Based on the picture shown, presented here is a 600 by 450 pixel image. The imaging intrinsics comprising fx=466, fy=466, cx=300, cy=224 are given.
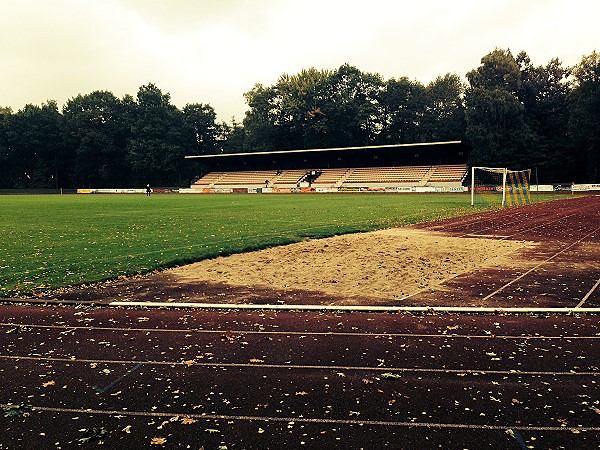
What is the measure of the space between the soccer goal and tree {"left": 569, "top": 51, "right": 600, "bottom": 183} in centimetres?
809

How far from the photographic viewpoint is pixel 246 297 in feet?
23.7

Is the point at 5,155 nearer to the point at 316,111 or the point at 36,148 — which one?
the point at 36,148

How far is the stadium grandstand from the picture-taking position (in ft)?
194

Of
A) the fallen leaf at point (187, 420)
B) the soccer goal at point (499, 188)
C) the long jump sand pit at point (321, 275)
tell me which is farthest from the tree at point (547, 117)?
the fallen leaf at point (187, 420)

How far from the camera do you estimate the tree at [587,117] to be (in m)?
54.8

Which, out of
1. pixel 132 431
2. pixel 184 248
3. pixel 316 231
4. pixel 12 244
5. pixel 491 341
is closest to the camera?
pixel 132 431

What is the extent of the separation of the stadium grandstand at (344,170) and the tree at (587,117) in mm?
13182

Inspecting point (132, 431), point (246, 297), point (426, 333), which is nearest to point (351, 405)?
point (132, 431)

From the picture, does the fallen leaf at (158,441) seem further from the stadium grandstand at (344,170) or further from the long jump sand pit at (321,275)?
the stadium grandstand at (344,170)

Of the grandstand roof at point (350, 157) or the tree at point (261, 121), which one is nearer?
the grandstand roof at point (350, 157)

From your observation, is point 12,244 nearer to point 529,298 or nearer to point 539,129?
point 529,298

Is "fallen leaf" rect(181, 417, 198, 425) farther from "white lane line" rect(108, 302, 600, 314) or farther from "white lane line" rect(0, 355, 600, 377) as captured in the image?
"white lane line" rect(108, 302, 600, 314)

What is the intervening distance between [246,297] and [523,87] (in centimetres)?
6688

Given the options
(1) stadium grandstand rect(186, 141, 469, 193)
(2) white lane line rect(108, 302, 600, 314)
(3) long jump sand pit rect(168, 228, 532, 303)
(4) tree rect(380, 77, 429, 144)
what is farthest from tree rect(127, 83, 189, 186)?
(2) white lane line rect(108, 302, 600, 314)
